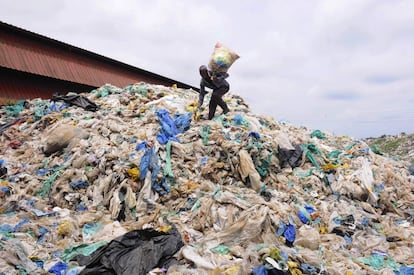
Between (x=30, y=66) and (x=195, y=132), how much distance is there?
8819mm

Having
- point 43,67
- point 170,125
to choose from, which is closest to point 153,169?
point 170,125

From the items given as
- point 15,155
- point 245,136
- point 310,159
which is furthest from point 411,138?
point 15,155

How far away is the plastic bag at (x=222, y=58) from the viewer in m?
6.35

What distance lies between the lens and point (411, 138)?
15492mm

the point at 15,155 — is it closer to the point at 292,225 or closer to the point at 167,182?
the point at 167,182

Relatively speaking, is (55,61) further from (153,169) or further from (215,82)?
(153,169)

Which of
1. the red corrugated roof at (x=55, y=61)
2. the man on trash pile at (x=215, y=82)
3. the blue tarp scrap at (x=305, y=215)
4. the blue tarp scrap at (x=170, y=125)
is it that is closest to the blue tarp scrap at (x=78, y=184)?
the blue tarp scrap at (x=170, y=125)

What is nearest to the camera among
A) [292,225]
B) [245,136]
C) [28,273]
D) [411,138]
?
[28,273]

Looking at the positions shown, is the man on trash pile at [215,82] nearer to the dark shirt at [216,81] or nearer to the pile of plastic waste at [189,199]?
the dark shirt at [216,81]

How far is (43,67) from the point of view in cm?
1230

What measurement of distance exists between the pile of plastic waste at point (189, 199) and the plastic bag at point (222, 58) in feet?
4.25

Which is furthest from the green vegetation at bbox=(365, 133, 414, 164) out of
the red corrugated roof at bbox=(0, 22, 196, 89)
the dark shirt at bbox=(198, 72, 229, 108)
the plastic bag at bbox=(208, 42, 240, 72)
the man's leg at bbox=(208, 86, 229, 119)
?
the red corrugated roof at bbox=(0, 22, 196, 89)

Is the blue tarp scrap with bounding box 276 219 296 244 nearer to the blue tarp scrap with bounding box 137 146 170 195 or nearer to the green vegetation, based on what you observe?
the blue tarp scrap with bounding box 137 146 170 195

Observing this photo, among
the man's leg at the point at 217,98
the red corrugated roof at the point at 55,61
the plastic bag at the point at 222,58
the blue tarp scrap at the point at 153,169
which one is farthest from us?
the red corrugated roof at the point at 55,61
